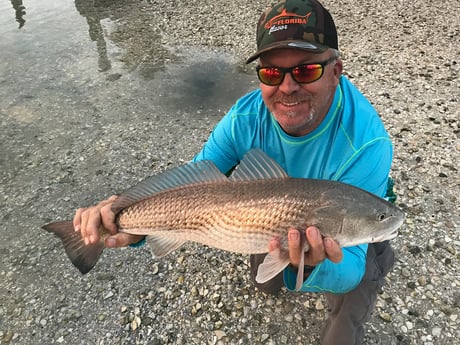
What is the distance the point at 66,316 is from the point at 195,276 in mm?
1368

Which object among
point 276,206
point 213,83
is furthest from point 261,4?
point 276,206

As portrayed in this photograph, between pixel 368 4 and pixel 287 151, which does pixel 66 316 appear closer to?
pixel 287 151

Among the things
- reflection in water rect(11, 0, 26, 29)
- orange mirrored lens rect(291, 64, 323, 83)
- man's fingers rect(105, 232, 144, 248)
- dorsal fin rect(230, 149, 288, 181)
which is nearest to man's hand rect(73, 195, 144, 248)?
man's fingers rect(105, 232, 144, 248)

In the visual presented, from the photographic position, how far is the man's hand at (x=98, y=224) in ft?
9.34

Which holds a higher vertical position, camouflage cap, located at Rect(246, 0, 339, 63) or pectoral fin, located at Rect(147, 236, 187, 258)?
camouflage cap, located at Rect(246, 0, 339, 63)

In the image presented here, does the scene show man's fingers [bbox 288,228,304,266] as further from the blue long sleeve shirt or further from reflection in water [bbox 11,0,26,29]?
reflection in water [bbox 11,0,26,29]

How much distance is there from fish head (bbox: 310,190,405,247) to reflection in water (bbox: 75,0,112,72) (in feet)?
25.5

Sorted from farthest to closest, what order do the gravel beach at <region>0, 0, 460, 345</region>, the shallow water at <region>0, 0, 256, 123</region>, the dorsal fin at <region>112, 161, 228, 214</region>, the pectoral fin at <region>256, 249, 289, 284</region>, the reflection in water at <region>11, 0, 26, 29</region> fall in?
the reflection in water at <region>11, 0, 26, 29</region>
the shallow water at <region>0, 0, 256, 123</region>
the gravel beach at <region>0, 0, 460, 345</region>
the dorsal fin at <region>112, 161, 228, 214</region>
the pectoral fin at <region>256, 249, 289, 284</region>

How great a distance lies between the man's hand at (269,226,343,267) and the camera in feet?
7.39

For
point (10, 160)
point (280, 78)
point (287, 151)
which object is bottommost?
point (10, 160)

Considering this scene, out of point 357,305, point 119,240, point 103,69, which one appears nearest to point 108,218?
point 119,240

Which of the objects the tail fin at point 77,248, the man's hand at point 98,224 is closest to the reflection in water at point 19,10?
the tail fin at point 77,248

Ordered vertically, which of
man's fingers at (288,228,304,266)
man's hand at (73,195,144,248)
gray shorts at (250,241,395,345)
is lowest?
gray shorts at (250,241,395,345)

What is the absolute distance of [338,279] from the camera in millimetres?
2631
